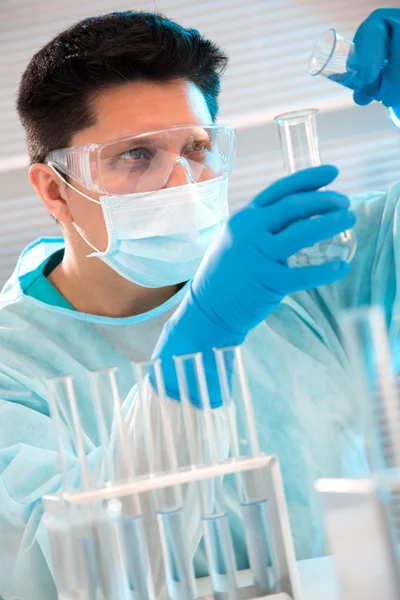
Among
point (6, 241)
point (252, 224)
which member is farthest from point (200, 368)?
point (6, 241)

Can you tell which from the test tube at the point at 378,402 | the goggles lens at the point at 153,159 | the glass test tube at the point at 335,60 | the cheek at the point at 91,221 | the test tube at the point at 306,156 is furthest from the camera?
the cheek at the point at 91,221

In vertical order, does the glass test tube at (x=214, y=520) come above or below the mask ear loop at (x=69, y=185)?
below

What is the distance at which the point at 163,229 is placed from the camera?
1792 mm

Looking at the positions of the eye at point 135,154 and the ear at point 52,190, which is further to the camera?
the ear at point 52,190

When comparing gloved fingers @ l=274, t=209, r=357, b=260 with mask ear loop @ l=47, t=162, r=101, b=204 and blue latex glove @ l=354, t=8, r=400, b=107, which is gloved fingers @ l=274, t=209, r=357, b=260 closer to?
blue latex glove @ l=354, t=8, r=400, b=107

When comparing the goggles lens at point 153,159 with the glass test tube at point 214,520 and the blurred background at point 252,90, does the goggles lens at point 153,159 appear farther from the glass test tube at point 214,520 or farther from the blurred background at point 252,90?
the blurred background at point 252,90

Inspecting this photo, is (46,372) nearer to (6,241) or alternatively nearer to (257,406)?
(257,406)

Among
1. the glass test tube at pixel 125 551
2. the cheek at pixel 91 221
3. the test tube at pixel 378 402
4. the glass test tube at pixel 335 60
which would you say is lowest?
the glass test tube at pixel 125 551

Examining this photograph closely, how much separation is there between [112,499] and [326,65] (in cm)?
95

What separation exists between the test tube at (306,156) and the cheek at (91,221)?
71cm

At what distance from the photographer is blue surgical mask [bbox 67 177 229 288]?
5.85 ft

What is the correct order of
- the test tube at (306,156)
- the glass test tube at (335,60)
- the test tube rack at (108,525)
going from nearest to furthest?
1. the test tube rack at (108,525)
2. the test tube at (306,156)
3. the glass test tube at (335,60)

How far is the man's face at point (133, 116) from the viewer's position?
182 cm

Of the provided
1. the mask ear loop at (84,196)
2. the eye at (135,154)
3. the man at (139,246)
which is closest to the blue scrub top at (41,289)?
the man at (139,246)
